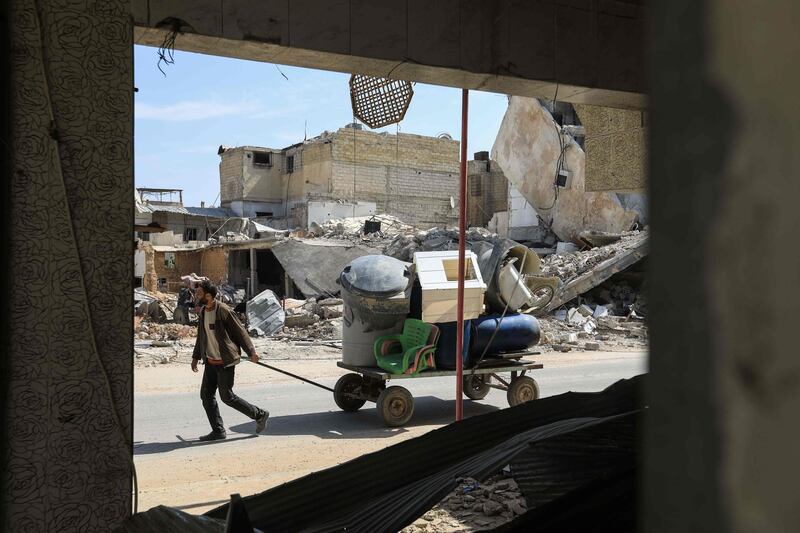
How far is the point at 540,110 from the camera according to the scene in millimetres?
27453

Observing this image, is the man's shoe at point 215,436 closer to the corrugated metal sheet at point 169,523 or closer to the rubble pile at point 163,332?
the corrugated metal sheet at point 169,523

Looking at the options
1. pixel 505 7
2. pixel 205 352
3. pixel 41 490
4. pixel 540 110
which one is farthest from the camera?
pixel 540 110

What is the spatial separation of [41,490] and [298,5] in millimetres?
2694

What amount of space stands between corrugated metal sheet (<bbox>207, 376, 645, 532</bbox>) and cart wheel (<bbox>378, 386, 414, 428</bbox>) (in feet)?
17.2

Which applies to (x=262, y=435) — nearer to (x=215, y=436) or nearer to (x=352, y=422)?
(x=215, y=436)

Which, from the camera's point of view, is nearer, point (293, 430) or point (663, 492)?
point (663, 492)

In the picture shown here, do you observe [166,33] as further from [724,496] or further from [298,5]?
[724,496]

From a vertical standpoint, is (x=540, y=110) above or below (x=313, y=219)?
above

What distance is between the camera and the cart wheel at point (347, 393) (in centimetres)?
927

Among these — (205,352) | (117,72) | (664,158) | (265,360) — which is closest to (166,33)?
(117,72)

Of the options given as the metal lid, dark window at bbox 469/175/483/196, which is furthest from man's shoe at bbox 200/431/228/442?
dark window at bbox 469/175/483/196

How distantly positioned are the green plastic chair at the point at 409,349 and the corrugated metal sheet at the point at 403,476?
16.9 feet

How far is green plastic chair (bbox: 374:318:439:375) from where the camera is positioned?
8.41m

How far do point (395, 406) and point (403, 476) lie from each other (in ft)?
18.8
